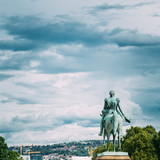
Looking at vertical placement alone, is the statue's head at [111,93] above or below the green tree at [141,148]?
above

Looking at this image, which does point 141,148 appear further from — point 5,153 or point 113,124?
point 5,153

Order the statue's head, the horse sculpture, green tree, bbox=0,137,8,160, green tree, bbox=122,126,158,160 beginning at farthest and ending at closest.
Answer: green tree, bbox=0,137,8,160, green tree, bbox=122,126,158,160, the statue's head, the horse sculpture

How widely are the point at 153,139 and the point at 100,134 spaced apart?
3621 centimetres

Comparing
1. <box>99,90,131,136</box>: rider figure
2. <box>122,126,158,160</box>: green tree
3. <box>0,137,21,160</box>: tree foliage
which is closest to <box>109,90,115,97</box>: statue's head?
<box>99,90,131,136</box>: rider figure

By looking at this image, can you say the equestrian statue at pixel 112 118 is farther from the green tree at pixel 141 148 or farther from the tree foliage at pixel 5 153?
the tree foliage at pixel 5 153

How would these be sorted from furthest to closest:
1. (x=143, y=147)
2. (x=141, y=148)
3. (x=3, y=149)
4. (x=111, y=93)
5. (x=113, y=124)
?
1. (x=3, y=149)
2. (x=141, y=148)
3. (x=143, y=147)
4. (x=111, y=93)
5. (x=113, y=124)

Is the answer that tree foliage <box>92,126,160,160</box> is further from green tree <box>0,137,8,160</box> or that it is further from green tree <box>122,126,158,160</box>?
green tree <box>0,137,8,160</box>

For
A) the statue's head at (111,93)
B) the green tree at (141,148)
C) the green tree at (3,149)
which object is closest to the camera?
the statue's head at (111,93)

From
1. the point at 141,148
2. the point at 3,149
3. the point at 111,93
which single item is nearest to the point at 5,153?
the point at 3,149

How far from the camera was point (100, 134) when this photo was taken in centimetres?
3638

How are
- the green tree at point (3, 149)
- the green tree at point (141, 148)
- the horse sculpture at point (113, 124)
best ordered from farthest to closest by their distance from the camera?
the green tree at point (3, 149) → the green tree at point (141, 148) → the horse sculpture at point (113, 124)

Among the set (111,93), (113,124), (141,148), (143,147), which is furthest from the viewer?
(141,148)

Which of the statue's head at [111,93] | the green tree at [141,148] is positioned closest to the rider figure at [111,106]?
the statue's head at [111,93]

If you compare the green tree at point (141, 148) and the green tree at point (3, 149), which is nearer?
the green tree at point (141, 148)
